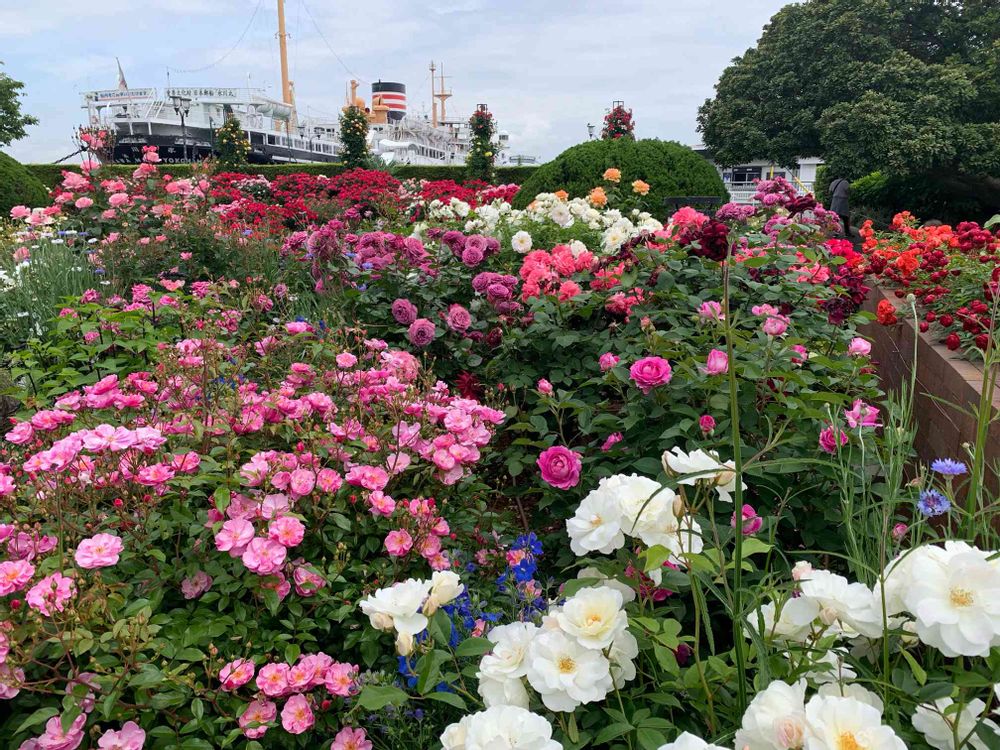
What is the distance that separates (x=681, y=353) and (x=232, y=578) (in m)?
1.52

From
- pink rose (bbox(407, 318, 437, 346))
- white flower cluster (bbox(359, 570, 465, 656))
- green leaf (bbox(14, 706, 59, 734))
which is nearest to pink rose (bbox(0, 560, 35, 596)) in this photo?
green leaf (bbox(14, 706, 59, 734))

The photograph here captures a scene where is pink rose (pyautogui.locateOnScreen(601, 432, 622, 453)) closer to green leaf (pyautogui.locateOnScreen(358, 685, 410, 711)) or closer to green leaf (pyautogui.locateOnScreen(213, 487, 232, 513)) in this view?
green leaf (pyautogui.locateOnScreen(213, 487, 232, 513))

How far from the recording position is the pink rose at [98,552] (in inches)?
58.3

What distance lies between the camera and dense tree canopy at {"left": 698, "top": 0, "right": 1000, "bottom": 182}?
15.3 m

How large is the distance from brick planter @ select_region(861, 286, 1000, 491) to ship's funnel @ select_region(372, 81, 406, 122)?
202ft

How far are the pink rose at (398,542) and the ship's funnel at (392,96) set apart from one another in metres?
63.3

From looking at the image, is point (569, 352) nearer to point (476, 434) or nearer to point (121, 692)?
point (476, 434)

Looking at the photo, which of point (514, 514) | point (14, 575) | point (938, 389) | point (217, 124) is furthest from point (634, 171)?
point (217, 124)

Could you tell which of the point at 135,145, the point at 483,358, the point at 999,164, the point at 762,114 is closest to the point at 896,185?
the point at 999,164

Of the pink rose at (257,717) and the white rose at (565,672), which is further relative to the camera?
the pink rose at (257,717)

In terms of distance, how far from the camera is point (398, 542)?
1743mm

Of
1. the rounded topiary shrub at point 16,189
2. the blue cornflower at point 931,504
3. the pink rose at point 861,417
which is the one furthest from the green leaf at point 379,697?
the rounded topiary shrub at point 16,189

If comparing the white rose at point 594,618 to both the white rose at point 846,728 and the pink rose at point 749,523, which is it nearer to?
the white rose at point 846,728

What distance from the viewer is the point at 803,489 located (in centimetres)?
206
